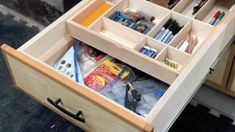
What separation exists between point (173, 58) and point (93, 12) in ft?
0.96

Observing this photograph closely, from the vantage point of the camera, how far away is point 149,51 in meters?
1.07

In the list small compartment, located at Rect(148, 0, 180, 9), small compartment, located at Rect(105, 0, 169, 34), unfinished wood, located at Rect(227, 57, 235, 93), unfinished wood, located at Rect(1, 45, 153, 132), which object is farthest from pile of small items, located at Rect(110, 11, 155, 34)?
unfinished wood, located at Rect(227, 57, 235, 93)

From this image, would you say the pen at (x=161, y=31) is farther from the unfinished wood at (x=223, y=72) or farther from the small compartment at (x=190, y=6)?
the unfinished wood at (x=223, y=72)

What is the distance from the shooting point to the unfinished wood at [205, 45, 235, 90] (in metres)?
1.41

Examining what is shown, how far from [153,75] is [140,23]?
0.66 ft

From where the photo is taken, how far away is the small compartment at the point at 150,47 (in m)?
1.06

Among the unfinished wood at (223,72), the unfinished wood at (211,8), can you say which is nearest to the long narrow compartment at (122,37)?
the unfinished wood at (211,8)

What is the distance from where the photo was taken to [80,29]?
1104 mm

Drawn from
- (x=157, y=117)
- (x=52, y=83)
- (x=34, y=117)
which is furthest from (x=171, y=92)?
(x=34, y=117)

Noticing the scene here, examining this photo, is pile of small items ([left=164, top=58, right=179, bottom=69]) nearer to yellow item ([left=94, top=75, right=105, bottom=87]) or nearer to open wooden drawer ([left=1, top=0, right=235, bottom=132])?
open wooden drawer ([left=1, top=0, right=235, bottom=132])

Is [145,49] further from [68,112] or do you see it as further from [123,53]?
[68,112]

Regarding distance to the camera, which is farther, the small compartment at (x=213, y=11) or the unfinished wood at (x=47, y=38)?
the small compartment at (x=213, y=11)

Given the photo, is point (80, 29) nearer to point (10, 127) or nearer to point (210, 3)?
point (210, 3)

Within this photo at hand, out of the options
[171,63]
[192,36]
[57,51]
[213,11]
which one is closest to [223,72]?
[213,11]
